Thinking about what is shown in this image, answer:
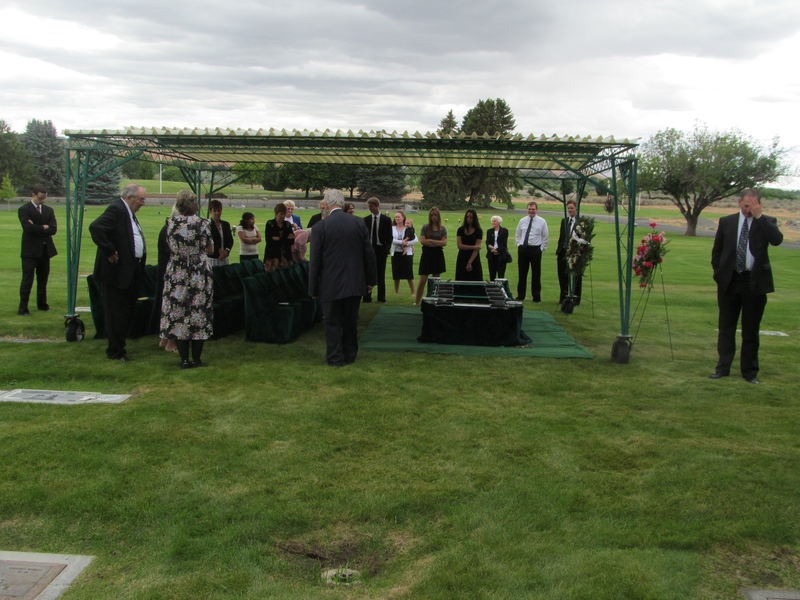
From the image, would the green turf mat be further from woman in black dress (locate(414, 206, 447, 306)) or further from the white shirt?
the white shirt

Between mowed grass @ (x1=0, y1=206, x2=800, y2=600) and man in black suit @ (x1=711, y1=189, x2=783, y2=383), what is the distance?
412mm

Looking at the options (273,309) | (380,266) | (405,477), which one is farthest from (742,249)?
(380,266)

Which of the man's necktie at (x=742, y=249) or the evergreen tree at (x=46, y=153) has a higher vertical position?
the evergreen tree at (x=46, y=153)

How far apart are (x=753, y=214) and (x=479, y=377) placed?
3.47 meters

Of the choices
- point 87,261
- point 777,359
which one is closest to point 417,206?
point 87,261

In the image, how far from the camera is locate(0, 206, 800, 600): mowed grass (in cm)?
357

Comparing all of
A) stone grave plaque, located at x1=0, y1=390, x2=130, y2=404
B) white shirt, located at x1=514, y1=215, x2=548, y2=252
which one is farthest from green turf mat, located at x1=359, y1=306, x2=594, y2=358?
stone grave plaque, located at x1=0, y1=390, x2=130, y2=404

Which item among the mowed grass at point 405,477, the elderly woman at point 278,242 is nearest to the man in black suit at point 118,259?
the mowed grass at point 405,477

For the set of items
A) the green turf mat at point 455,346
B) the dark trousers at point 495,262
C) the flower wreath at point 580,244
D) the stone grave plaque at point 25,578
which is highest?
the flower wreath at point 580,244

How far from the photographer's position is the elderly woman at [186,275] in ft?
24.2

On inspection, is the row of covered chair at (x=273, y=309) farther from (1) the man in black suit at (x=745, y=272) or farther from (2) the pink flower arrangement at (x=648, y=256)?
(1) the man in black suit at (x=745, y=272)

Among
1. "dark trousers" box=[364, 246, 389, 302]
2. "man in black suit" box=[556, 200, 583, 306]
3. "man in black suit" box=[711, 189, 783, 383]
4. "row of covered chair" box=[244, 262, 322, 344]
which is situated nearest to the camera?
"man in black suit" box=[711, 189, 783, 383]

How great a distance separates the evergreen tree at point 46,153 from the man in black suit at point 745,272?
7238 cm

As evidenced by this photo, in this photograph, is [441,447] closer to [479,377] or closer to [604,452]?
[604,452]
